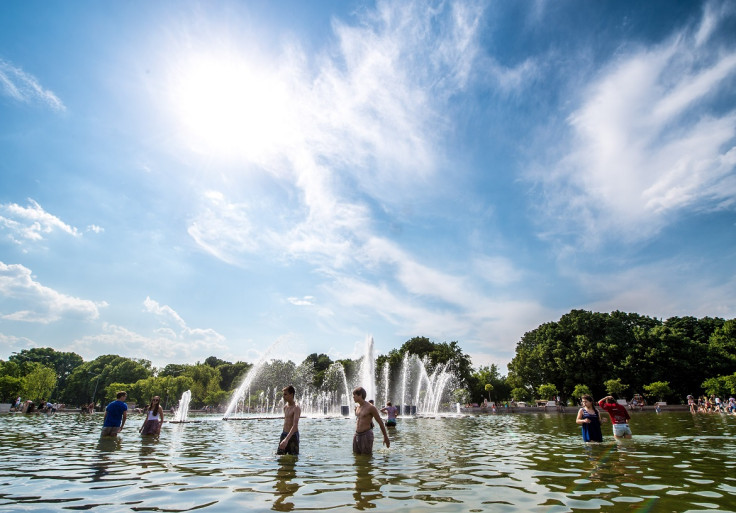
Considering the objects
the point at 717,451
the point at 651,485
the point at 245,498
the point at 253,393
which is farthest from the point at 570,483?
the point at 253,393

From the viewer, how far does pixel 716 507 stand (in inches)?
219

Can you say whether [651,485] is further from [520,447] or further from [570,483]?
[520,447]

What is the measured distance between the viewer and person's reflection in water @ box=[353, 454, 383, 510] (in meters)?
5.88

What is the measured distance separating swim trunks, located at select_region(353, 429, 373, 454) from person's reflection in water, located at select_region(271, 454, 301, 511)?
5.58 feet

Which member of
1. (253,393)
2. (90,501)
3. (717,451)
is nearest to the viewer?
(90,501)

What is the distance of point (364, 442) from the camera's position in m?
10.8

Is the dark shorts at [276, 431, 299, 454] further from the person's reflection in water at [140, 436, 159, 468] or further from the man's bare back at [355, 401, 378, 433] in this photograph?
the person's reflection in water at [140, 436, 159, 468]

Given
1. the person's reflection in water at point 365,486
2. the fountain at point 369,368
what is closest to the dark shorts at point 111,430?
the person's reflection in water at point 365,486

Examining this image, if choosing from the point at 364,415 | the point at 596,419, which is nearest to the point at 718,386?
the point at 596,419

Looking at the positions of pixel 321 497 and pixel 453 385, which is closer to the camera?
pixel 321 497

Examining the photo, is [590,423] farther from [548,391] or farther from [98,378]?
[98,378]

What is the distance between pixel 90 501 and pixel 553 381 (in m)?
70.6

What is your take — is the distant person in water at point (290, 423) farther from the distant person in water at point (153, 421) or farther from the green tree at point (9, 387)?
the green tree at point (9, 387)

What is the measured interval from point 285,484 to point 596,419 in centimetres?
1096
